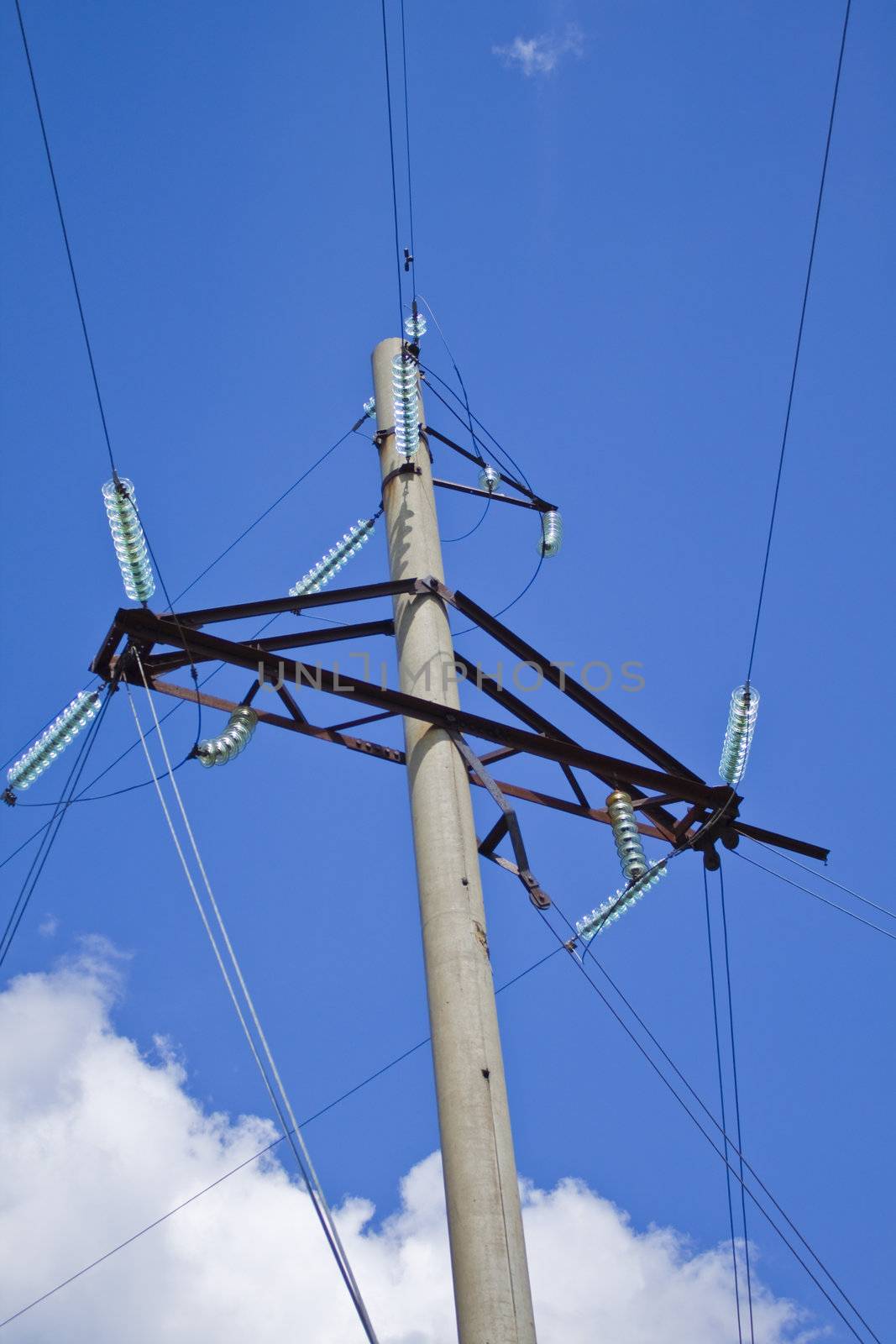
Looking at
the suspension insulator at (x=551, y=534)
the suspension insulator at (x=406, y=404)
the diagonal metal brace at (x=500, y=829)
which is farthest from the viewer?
the suspension insulator at (x=551, y=534)

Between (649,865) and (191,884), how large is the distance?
12.7ft

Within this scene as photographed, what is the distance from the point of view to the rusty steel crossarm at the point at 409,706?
9242 millimetres

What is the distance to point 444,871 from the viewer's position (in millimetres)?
8242

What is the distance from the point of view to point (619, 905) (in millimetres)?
11102

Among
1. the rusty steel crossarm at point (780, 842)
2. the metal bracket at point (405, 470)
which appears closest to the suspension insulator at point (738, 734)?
the rusty steel crossarm at point (780, 842)

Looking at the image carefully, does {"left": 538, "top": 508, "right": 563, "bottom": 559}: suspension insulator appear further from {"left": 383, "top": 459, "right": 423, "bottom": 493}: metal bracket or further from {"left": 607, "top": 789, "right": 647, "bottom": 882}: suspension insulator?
{"left": 607, "top": 789, "right": 647, "bottom": 882}: suspension insulator

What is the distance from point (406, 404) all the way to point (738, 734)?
4.41m

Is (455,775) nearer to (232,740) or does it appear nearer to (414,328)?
(232,740)

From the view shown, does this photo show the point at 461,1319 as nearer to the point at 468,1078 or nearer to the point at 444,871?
the point at 468,1078

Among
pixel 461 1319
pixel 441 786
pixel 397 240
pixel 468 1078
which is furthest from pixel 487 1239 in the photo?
pixel 397 240

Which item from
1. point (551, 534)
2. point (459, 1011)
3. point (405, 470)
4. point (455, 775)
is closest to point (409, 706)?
point (455, 775)

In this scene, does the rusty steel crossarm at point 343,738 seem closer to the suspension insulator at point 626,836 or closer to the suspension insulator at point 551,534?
the suspension insulator at point 626,836

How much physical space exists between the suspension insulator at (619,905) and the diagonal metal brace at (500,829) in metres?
1.38

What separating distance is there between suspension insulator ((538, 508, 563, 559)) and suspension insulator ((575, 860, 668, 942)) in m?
5.49
